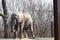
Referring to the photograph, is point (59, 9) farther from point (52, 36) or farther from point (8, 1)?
point (8, 1)

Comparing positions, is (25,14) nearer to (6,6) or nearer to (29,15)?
(29,15)

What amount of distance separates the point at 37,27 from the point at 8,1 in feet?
1.32

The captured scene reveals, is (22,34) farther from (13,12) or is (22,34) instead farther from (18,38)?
(13,12)

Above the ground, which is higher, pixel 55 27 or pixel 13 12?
pixel 13 12

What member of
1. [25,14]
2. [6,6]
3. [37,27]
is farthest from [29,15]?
[6,6]

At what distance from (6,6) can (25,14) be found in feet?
0.69

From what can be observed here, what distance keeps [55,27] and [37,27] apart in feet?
0.61

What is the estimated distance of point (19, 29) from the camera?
1.52 m

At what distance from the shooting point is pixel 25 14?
1.53 metres

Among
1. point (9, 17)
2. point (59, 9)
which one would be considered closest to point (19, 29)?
point (9, 17)

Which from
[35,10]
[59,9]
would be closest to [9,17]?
[35,10]

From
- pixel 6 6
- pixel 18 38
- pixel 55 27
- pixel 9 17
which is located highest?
pixel 6 6

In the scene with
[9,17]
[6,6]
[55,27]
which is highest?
[6,6]

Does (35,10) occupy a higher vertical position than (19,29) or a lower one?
higher
